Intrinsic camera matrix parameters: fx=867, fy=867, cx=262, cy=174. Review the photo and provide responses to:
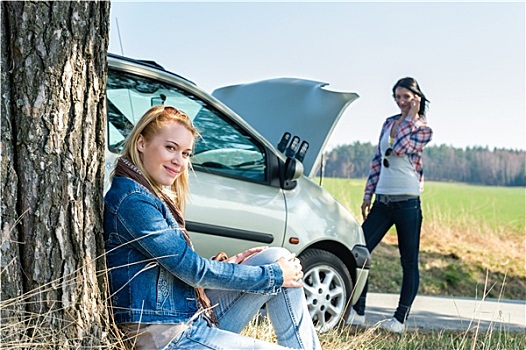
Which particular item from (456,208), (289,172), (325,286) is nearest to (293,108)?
(289,172)

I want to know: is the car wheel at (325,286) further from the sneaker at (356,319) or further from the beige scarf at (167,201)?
Answer: the beige scarf at (167,201)

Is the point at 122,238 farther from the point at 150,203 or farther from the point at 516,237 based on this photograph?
the point at 516,237

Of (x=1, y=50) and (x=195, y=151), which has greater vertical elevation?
(x=1, y=50)

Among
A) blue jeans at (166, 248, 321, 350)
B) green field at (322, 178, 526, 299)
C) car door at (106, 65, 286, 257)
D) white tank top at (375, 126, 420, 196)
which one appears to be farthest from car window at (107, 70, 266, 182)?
green field at (322, 178, 526, 299)

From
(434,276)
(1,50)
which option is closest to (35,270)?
(1,50)

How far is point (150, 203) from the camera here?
325cm

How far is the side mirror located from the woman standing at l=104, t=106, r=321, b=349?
237 cm

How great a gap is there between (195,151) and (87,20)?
7.99 feet

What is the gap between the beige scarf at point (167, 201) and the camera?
3.35 m

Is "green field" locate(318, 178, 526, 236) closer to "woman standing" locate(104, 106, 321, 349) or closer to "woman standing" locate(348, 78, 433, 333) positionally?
"woman standing" locate(348, 78, 433, 333)

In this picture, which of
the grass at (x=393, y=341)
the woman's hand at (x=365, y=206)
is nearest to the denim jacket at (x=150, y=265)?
the grass at (x=393, y=341)

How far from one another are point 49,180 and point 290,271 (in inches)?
40.6

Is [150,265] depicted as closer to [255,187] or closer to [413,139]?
[255,187]

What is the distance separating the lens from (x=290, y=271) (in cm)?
354
